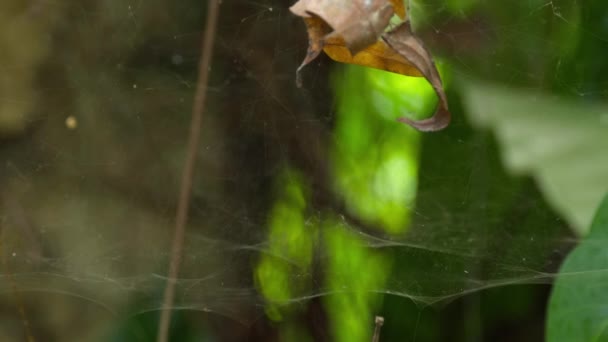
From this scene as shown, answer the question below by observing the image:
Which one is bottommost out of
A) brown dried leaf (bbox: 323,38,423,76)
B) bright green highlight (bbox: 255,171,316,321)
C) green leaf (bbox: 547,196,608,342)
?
green leaf (bbox: 547,196,608,342)

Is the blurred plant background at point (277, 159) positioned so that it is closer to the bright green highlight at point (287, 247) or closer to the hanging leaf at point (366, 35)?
the bright green highlight at point (287, 247)

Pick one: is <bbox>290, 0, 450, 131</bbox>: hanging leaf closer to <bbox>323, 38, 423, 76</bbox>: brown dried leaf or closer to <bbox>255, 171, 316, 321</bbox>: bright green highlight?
<bbox>323, 38, 423, 76</bbox>: brown dried leaf

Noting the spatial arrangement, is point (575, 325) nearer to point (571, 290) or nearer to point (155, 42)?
point (571, 290)

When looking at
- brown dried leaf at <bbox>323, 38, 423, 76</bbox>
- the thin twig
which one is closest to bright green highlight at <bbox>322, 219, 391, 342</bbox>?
the thin twig

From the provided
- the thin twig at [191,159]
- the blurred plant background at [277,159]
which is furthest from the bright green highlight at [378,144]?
the thin twig at [191,159]

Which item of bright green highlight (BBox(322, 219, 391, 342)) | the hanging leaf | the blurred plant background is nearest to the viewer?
the hanging leaf

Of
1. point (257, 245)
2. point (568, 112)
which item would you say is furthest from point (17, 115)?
point (568, 112)
